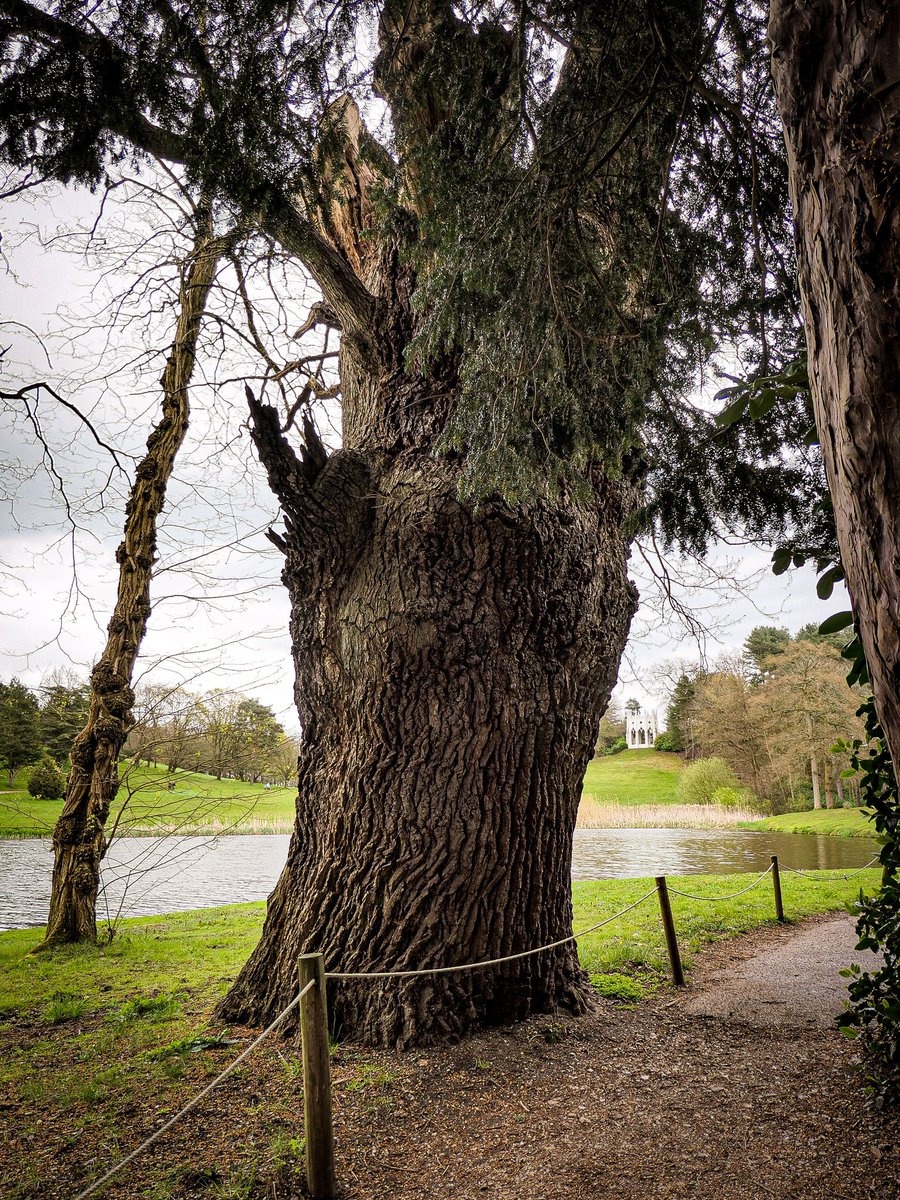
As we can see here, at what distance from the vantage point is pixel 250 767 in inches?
323

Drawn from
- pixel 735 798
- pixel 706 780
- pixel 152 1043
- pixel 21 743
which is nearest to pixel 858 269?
pixel 152 1043

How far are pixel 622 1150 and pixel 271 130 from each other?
451 cm

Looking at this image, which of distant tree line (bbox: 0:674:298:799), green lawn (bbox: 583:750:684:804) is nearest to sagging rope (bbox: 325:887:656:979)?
distant tree line (bbox: 0:674:298:799)

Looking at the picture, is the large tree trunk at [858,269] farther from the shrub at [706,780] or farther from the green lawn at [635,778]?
the green lawn at [635,778]

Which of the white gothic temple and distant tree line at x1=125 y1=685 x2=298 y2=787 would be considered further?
the white gothic temple

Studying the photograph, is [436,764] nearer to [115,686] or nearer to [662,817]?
[115,686]

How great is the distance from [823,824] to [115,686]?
70.1ft

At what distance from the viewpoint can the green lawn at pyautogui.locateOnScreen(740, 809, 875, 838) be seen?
1913 cm

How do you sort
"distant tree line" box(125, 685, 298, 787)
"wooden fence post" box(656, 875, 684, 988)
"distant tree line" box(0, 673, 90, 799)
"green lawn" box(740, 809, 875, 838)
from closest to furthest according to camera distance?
1. "wooden fence post" box(656, 875, 684, 988)
2. "distant tree line" box(125, 685, 298, 787)
3. "distant tree line" box(0, 673, 90, 799)
4. "green lawn" box(740, 809, 875, 838)

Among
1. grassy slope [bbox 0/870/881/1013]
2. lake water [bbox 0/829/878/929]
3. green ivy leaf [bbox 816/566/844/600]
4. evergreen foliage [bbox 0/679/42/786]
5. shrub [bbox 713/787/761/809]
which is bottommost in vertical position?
shrub [bbox 713/787/761/809]

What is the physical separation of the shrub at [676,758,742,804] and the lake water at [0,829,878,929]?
7.40 metres

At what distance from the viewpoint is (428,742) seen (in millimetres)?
4004

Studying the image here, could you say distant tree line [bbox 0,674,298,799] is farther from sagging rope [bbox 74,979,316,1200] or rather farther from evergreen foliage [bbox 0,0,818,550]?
evergreen foliage [bbox 0,0,818,550]

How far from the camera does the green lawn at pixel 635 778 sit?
35.6 m
